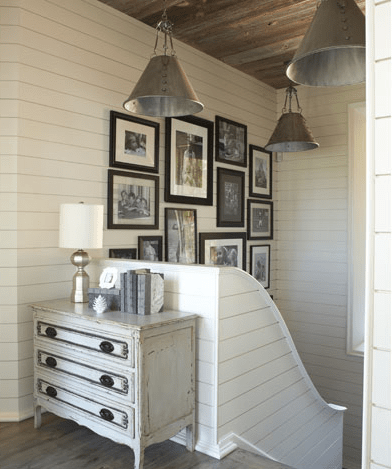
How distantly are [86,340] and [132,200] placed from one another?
1530 mm

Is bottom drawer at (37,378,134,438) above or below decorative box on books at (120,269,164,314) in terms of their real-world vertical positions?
below

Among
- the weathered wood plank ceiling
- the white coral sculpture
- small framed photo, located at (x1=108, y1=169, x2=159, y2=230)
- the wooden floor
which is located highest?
the weathered wood plank ceiling

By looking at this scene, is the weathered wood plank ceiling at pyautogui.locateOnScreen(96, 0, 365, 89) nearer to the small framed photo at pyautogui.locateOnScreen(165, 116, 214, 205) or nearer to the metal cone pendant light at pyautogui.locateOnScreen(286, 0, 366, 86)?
the small framed photo at pyautogui.locateOnScreen(165, 116, 214, 205)

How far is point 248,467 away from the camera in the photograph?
92.8 inches

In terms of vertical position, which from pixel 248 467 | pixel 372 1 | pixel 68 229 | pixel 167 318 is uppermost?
pixel 372 1

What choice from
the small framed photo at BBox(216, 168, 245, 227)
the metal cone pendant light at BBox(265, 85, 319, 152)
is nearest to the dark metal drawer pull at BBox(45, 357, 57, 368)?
the small framed photo at BBox(216, 168, 245, 227)

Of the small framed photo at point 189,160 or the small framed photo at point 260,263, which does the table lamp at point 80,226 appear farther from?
the small framed photo at point 260,263

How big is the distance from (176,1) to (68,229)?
6.46 ft

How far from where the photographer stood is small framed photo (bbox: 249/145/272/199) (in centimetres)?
523

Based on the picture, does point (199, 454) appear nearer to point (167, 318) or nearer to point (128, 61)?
point (167, 318)

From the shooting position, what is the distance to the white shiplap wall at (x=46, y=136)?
9.60 ft

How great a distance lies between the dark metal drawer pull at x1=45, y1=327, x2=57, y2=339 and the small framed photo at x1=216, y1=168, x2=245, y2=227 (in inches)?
93.9

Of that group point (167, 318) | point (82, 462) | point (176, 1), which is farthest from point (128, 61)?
point (82, 462)

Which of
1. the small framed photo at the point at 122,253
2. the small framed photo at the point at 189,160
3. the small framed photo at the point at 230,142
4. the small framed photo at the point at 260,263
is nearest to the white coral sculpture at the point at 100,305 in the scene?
the small framed photo at the point at 122,253
